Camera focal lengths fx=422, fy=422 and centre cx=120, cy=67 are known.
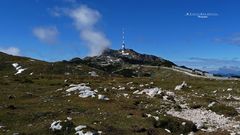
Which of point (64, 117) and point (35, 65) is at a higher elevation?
point (35, 65)

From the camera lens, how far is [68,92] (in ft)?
180

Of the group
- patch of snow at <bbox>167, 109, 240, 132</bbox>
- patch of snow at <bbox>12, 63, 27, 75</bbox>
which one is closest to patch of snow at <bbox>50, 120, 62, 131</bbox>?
patch of snow at <bbox>167, 109, 240, 132</bbox>

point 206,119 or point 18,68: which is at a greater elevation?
point 18,68

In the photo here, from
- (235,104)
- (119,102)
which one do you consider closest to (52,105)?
(119,102)

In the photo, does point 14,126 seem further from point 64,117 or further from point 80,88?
point 80,88

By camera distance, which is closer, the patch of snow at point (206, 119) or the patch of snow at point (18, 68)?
the patch of snow at point (206, 119)

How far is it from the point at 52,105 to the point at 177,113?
42.5 ft

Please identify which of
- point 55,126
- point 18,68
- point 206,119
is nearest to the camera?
point 55,126

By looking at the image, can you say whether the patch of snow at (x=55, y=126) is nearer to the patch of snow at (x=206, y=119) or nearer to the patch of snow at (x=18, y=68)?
the patch of snow at (x=206, y=119)

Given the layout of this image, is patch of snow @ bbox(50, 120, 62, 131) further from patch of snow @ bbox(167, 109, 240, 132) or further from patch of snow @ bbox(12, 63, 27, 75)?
patch of snow @ bbox(12, 63, 27, 75)

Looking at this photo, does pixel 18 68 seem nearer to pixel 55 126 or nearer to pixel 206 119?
pixel 206 119

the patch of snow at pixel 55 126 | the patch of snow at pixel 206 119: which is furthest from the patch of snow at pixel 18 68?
the patch of snow at pixel 55 126

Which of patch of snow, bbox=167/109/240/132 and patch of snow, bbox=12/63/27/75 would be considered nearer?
patch of snow, bbox=167/109/240/132

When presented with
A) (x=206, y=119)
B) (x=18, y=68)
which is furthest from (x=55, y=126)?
(x=18, y=68)
